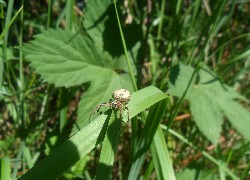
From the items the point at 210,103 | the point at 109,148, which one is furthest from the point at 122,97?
the point at 210,103

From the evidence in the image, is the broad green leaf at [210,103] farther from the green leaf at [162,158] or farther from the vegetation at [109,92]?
the green leaf at [162,158]

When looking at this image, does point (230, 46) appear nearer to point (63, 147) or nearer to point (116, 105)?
point (116, 105)

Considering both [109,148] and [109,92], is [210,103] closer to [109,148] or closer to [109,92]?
[109,92]

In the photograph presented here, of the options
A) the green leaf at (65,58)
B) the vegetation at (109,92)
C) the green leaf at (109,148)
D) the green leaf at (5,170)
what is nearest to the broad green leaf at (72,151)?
the green leaf at (109,148)

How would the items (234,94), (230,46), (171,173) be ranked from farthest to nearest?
1. (230,46)
2. (234,94)
3. (171,173)

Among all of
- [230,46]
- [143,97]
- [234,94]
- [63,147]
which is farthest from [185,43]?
[63,147]

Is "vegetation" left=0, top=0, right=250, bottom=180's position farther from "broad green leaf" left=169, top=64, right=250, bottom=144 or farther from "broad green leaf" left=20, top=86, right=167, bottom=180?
"broad green leaf" left=20, top=86, right=167, bottom=180
